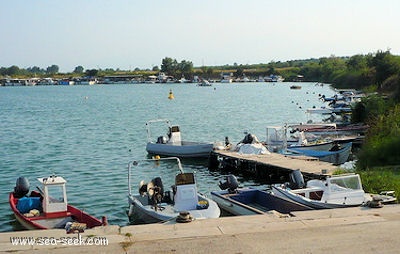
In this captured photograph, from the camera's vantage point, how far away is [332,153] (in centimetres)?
3344

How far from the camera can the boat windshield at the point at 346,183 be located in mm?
17562

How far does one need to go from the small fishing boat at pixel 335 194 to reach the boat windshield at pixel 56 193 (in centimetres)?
801

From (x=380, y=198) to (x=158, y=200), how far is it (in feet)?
25.1

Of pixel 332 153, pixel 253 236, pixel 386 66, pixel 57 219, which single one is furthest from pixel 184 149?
pixel 386 66

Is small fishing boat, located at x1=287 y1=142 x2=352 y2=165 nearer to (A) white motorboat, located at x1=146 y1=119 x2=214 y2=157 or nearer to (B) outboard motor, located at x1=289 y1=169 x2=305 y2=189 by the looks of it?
(A) white motorboat, located at x1=146 y1=119 x2=214 y2=157

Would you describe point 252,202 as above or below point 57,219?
below

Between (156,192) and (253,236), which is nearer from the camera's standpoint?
(253,236)

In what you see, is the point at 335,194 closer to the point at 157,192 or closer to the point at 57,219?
the point at 157,192

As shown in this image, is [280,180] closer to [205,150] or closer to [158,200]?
[205,150]

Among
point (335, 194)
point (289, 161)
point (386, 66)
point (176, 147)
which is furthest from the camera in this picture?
point (386, 66)

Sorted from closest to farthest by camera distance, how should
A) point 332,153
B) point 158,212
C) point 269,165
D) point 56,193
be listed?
point 158,212 → point 56,193 → point 269,165 → point 332,153

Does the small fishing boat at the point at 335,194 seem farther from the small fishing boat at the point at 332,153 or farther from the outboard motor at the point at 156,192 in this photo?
the small fishing boat at the point at 332,153

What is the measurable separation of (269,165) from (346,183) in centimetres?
1180

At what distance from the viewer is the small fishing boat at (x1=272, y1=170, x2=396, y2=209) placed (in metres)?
17.1
